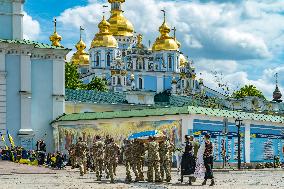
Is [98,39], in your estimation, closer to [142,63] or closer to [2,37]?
[142,63]

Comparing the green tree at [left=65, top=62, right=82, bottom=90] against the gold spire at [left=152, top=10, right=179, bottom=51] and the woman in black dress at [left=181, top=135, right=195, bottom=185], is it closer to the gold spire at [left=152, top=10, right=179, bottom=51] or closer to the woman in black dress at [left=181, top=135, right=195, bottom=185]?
the gold spire at [left=152, top=10, right=179, bottom=51]

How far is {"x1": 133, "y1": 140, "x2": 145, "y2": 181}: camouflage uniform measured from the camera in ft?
67.9

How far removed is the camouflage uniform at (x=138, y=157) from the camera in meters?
20.7

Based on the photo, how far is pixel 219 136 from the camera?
3164 cm

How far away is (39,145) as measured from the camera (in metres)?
31.2

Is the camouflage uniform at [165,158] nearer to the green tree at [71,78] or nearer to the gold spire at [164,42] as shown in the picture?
the green tree at [71,78]

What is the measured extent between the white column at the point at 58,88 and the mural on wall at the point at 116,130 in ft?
3.72

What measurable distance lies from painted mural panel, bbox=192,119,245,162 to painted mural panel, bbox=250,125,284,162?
100cm

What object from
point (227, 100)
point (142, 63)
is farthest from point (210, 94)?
point (227, 100)

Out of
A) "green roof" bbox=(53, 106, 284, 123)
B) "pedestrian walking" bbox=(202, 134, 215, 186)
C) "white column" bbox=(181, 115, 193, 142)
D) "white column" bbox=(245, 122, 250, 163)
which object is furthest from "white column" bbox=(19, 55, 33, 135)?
"pedestrian walking" bbox=(202, 134, 215, 186)

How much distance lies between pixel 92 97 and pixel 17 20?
13270mm

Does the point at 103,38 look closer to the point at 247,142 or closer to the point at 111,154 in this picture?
the point at 247,142

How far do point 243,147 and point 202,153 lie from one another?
550 inches

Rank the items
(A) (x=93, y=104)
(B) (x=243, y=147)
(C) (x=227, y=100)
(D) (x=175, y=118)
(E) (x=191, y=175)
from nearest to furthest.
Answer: (E) (x=191, y=175)
(D) (x=175, y=118)
(B) (x=243, y=147)
(A) (x=93, y=104)
(C) (x=227, y=100)
